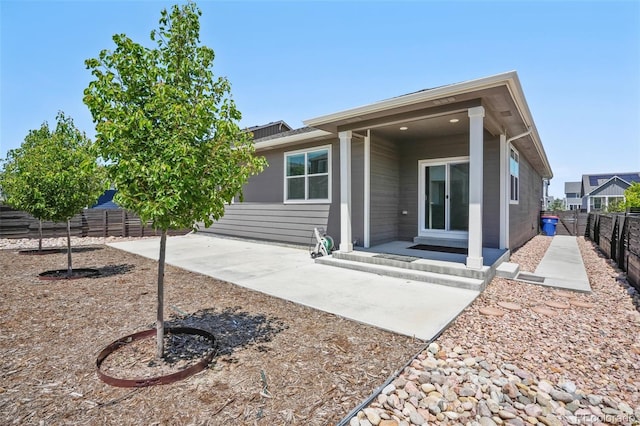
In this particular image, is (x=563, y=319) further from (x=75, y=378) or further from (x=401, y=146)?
(x=401, y=146)

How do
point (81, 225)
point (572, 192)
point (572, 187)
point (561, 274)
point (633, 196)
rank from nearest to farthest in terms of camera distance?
point (561, 274), point (81, 225), point (633, 196), point (572, 192), point (572, 187)

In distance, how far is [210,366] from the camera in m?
2.46

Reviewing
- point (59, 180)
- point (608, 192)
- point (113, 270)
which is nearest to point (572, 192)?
point (608, 192)

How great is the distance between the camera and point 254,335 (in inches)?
121

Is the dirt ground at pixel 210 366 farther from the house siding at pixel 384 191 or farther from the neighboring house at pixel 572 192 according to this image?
the neighboring house at pixel 572 192

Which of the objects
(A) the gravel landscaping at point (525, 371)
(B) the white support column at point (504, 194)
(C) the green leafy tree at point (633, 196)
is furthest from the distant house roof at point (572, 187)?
(A) the gravel landscaping at point (525, 371)

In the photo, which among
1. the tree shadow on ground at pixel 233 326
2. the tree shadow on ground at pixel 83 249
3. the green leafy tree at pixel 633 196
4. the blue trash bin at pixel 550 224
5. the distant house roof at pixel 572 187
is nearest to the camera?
the tree shadow on ground at pixel 233 326

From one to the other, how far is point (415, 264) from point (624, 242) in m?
4.44

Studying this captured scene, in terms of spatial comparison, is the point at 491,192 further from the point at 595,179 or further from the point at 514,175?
the point at 595,179

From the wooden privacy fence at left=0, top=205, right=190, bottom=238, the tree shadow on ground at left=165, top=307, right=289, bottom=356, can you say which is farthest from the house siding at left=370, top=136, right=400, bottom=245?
the wooden privacy fence at left=0, top=205, right=190, bottom=238

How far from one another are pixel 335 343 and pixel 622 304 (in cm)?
411

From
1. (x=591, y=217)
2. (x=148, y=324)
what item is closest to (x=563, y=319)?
(x=148, y=324)

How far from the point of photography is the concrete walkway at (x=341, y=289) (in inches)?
136

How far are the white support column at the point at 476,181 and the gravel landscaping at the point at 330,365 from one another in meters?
0.76
